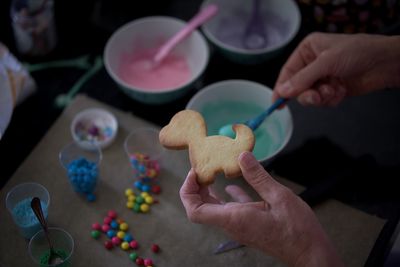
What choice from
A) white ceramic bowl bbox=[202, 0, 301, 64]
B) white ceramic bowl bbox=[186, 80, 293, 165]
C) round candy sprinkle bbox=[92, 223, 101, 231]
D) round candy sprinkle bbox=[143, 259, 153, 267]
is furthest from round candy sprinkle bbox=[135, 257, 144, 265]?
white ceramic bowl bbox=[202, 0, 301, 64]

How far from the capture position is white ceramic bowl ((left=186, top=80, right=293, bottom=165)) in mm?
1140

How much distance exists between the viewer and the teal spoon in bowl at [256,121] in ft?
3.34

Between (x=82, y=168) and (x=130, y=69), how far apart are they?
0.33m

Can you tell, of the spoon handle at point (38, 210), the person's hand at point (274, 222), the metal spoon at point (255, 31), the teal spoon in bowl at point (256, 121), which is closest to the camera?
the person's hand at point (274, 222)

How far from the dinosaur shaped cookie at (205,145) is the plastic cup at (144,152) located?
23cm

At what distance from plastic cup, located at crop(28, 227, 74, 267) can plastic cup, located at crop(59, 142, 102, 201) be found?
113 millimetres

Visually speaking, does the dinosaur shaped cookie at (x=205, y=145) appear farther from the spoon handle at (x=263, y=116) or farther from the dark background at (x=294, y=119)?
the dark background at (x=294, y=119)

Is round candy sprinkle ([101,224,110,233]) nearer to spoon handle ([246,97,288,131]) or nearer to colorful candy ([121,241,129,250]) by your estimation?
colorful candy ([121,241,129,250])

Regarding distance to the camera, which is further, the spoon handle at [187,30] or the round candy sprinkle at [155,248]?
the spoon handle at [187,30]

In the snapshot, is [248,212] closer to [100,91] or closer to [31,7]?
[100,91]

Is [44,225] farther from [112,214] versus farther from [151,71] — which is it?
[151,71]

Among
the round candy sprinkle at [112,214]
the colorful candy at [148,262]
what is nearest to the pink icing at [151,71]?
the round candy sprinkle at [112,214]

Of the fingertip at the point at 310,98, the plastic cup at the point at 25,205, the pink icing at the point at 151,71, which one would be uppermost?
the fingertip at the point at 310,98

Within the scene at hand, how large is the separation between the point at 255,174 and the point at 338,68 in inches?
15.2
